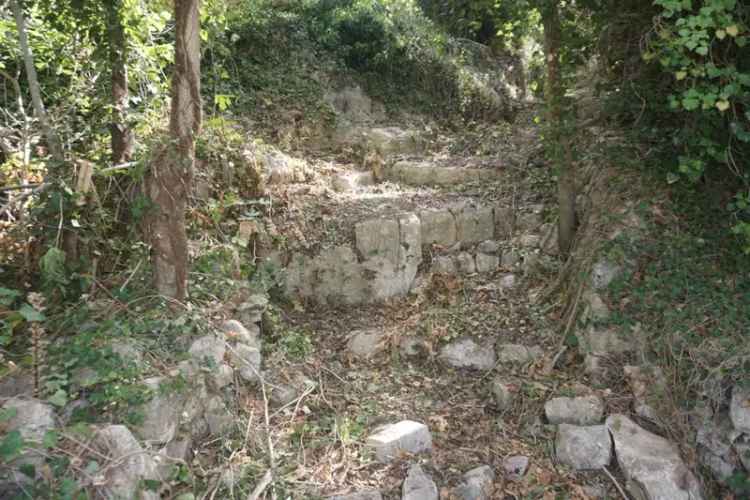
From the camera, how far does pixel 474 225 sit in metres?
5.79

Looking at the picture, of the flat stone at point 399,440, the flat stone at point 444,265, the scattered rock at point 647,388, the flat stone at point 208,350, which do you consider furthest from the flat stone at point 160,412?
the scattered rock at point 647,388

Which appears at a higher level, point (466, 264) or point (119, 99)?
point (119, 99)

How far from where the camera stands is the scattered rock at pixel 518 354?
4504 mm

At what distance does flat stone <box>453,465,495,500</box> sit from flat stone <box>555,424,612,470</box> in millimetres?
547

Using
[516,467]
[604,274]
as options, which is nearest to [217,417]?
[516,467]

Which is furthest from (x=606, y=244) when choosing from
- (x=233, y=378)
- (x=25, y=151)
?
(x=25, y=151)

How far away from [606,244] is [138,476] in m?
3.74

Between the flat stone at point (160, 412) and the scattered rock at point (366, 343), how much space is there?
1.68 m

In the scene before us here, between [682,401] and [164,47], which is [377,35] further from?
[682,401]

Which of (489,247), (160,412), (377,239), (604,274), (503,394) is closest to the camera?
(160,412)

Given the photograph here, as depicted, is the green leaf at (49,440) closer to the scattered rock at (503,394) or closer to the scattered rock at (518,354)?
the scattered rock at (503,394)

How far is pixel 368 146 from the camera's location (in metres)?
7.34

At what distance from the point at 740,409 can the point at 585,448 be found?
1025 millimetres

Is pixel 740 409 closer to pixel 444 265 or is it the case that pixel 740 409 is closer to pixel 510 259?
pixel 510 259
